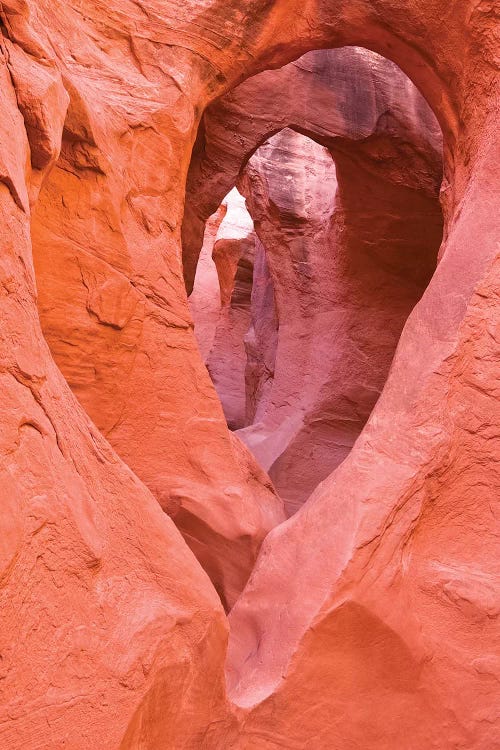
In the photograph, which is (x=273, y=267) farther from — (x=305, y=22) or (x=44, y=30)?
(x=44, y=30)

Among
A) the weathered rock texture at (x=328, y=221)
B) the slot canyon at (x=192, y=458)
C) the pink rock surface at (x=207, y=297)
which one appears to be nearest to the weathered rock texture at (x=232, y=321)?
the pink rock surface at (x=207, y=297)

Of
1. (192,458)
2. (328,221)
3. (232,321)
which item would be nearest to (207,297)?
(232,321)

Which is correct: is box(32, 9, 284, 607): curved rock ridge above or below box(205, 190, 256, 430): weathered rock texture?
above

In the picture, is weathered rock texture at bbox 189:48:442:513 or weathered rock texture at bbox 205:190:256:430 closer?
weathered rock texture at bbox 189:48:442:513

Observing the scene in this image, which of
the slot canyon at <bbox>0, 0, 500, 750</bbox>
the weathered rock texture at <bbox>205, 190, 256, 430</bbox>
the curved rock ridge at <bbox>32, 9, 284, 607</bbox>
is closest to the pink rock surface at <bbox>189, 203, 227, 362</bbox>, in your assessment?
the weathered rock texture at <bbox>205, 190, 256, 430</bbox>

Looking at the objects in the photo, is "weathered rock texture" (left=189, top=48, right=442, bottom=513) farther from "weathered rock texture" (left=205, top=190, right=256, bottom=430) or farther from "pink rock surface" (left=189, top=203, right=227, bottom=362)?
"pink rock surface" (left=189, top=203, right=227, bottom=362)

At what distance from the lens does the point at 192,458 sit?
10.5ft

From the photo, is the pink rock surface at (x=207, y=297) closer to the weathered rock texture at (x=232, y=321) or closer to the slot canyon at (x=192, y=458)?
the weathered rock texture at (x=232, y=321)

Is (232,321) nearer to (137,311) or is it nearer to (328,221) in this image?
(328,221)

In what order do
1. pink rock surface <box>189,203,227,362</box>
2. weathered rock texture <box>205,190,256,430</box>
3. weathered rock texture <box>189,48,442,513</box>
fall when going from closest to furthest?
weathered rock texture <box>189,48,442,513</box> → weathered rock texture <box>205,190,256,430</box> → pink rock surface <box>189,203,227,362</box>

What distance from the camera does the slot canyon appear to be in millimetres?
1773

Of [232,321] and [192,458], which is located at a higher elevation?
[192,458]

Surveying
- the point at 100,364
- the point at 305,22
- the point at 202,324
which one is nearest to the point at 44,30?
the point at 100,364

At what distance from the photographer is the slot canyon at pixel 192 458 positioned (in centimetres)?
177
